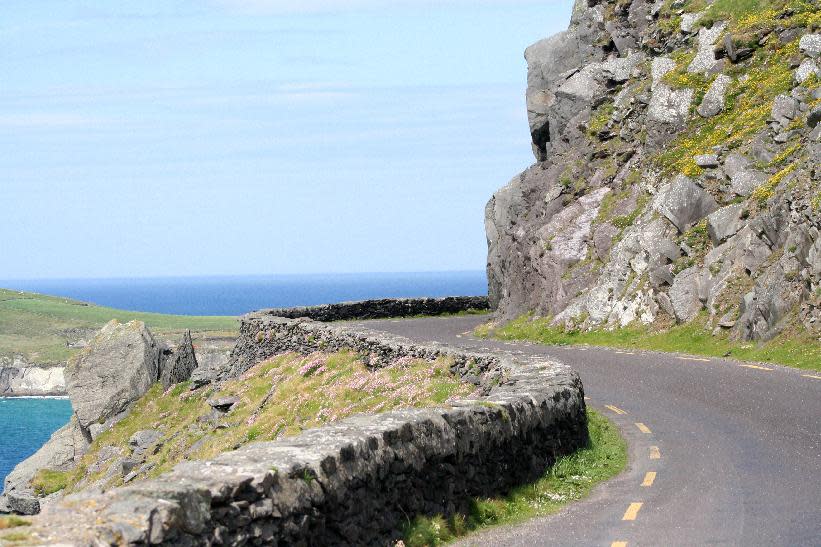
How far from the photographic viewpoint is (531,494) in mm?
16594

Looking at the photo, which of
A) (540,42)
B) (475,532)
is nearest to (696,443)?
(475,532)

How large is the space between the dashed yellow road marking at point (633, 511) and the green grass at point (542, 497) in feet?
3.66

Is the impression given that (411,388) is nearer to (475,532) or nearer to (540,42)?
(475,532)

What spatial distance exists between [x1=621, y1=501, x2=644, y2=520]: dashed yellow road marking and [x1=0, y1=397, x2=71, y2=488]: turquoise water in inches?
2546

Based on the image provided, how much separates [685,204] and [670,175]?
3544 millimetres

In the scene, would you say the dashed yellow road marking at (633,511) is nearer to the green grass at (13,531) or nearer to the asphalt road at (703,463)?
the asphalt road at (703,463)

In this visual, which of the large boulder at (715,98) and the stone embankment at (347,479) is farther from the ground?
the large boulder at (715,98)

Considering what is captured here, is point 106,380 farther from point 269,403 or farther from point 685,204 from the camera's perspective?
point 685,204

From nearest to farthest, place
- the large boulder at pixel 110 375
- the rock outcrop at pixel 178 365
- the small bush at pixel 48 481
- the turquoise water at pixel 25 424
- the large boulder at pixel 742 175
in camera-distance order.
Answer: the large boulder at pixel 742 175, the small bush at pixel 48 481, the large boulder at pixel 110 375, the rock outcrop at pixel 178 365, the turquoise water at pixel 25 424

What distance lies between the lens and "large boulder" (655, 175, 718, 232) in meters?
44.4

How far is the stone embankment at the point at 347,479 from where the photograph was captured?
9250 millimetres

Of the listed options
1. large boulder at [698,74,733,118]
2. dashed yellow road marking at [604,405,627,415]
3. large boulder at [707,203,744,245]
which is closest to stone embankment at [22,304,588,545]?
dashed yellow road marking at [604,405,627,415]

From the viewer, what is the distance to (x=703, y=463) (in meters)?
18.7

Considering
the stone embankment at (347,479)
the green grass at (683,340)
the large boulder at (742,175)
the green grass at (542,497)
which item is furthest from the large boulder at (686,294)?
the stone embankment at (347,479)
